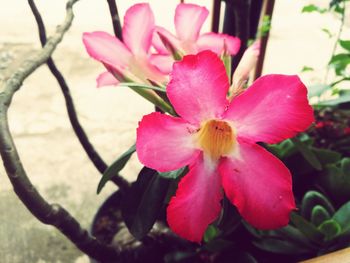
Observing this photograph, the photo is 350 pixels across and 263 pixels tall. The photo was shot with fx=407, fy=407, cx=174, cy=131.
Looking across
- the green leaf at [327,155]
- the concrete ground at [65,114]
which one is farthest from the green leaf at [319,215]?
the concrete ground at [65,114]

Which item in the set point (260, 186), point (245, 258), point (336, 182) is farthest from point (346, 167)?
point (260, 186)

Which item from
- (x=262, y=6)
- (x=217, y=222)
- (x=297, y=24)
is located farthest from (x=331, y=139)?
(x=297, y=24)

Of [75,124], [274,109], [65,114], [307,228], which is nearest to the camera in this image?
[274,109]

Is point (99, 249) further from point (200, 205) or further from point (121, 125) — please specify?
point (121, 125)

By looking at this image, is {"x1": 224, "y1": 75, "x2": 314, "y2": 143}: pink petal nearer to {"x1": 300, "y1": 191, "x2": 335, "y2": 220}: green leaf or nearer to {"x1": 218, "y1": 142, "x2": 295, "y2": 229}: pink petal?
{"x1": 218, "y1": 142, "x2": 295, "y2": 229}: pink petal

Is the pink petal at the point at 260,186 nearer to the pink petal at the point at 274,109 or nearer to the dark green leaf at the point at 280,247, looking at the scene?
the pink petal at the point at 274,109

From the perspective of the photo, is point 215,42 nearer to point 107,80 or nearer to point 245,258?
point 107,80
